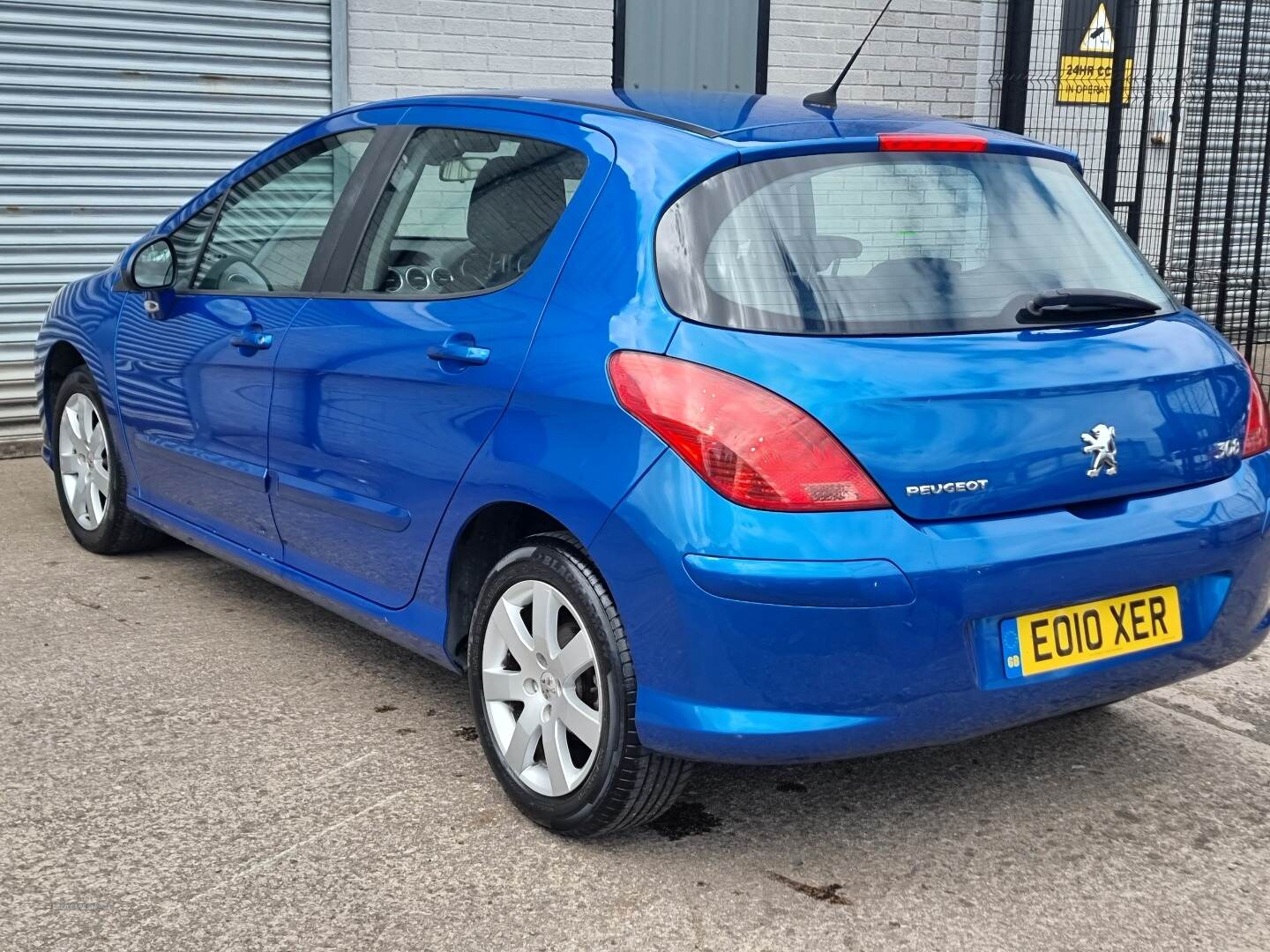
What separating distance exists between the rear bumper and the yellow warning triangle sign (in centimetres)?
835

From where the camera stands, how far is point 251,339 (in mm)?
4082

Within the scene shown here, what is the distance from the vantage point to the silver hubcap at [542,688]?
305 cm

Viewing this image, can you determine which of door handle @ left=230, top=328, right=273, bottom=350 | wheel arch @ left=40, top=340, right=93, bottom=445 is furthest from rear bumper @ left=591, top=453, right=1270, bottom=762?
wheel arch @ left=40, top=340, right=93, bottom=445

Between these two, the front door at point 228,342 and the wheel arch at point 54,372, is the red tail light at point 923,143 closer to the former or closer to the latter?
the front door at point 228,342

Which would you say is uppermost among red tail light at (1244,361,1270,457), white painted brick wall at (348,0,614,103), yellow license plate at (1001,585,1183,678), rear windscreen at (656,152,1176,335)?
white painted brick wall at (348,0,614,103)

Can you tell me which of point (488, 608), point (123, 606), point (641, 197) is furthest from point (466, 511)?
point (123, 606)

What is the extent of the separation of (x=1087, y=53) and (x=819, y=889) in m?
8.84

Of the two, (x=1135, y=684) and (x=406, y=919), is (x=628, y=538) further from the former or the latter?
(x=1135, y=684)

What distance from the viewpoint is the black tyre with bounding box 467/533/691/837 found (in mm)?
2949

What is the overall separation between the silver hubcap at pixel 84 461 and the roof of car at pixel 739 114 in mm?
2108

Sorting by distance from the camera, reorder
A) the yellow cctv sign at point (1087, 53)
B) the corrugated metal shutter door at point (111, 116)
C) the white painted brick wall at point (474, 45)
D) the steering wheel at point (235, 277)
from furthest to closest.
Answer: the yellow cctv sign at point (1087, 53)
the white painted brick wall at point (474, 45)
the corrugated metal shutter door at point (111, 116)
the steering wheel at point (235, 277)

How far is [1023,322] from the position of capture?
3.01 meters

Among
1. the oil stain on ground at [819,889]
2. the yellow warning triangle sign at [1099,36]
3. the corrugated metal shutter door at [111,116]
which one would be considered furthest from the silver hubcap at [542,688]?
the yellow warning triangle sign at [1099,36]

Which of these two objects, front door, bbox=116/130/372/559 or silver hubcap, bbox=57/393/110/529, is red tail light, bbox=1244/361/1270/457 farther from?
silver hubcap, bbox=57/393/110/529
